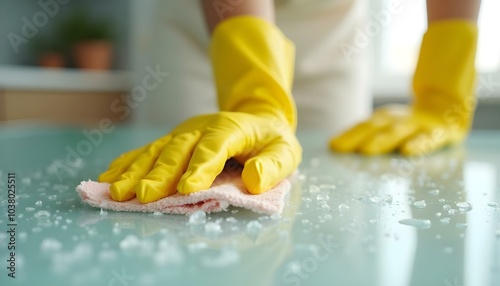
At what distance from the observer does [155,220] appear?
1.74 ft

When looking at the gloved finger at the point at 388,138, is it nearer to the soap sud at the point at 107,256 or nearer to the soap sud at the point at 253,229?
the soap sud at the point at 253,229

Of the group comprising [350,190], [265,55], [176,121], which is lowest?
[176,121]

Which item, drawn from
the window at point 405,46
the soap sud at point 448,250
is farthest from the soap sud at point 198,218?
the window at point 405,46

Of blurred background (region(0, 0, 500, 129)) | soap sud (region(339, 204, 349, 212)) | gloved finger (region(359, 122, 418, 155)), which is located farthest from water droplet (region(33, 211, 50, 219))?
blurred background (region(0, 0, 500, 129))

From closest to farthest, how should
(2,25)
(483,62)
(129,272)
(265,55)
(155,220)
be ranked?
(129,272) < (155,220) < (265,55) < (483,62) < (2,25)

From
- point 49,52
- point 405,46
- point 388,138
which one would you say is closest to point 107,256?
point 388,138

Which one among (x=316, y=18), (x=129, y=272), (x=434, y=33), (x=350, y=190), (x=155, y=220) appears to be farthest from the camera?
(x=316, y=18)

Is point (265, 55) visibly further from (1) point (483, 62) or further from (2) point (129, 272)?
(1) point (483, 62)

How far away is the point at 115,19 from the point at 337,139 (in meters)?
2.34

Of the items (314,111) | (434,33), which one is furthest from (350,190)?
(314,111)

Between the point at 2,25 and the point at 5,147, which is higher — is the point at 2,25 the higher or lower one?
the higher one

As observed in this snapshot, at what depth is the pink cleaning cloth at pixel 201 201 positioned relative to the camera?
537 millimetres

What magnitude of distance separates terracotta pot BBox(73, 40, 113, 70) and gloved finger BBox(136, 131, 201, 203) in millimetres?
2439

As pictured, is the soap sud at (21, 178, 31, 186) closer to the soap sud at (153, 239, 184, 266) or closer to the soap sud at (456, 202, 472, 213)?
the soap sud at (153, 239, 184, 266)
